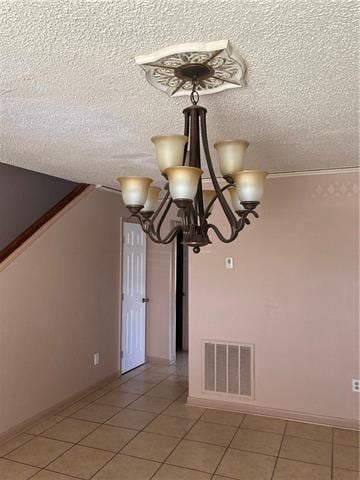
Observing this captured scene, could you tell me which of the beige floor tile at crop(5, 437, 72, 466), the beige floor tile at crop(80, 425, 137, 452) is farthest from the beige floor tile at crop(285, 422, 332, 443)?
the beige floor tile at crop(5, 437, 72, 466)

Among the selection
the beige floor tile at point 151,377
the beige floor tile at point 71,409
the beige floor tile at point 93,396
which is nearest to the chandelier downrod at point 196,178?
the beige floor tile at point 71,409

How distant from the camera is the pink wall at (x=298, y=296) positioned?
3549 millimetres

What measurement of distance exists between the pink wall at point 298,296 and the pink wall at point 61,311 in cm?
132

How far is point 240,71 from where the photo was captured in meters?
1.64

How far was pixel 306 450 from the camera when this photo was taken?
121 inches

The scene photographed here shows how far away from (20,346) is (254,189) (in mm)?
2757

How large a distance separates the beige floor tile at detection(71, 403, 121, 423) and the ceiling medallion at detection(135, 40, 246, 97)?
3097 millimetres

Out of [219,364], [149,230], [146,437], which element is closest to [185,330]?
[219,364]

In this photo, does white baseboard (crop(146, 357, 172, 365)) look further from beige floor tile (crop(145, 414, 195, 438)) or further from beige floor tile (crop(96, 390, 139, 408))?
beige floor tile (crop(145, 414, 195, 438))

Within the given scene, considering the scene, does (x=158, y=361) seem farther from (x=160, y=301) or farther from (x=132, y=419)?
(x=132, y=419)

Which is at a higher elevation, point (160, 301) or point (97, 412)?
point (160, 301)

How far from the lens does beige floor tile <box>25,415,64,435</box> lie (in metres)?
3.39

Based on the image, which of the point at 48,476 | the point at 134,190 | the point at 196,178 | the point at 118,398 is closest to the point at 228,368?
the point at 118,398

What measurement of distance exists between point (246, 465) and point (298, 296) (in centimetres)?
155
